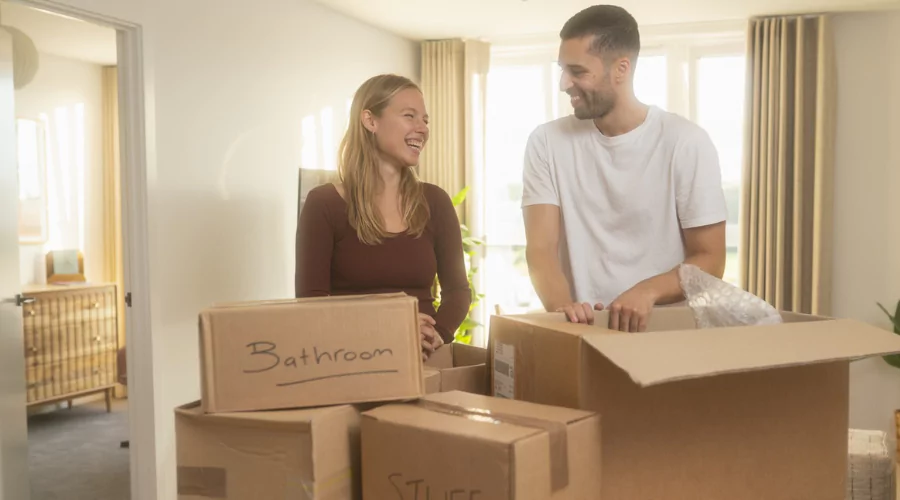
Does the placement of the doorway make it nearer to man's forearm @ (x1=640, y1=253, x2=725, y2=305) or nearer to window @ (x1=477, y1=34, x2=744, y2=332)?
window @ (x1=477, y1=34, x2=744, y2=332)

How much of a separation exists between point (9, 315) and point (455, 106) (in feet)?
11.1

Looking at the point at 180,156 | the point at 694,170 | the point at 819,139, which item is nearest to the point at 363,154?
the point at 694,170

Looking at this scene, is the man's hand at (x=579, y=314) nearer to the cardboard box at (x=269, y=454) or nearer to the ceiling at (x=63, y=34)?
the cardboard box at (x=269, y=454)

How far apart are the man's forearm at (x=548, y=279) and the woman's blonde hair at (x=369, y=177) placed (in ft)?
1.33

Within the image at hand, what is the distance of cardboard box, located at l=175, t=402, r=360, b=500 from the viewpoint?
1.00 m

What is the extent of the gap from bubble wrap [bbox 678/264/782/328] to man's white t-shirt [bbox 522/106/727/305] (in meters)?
0.33

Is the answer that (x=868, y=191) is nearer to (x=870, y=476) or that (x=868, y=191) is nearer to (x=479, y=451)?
(x=870, y=476)

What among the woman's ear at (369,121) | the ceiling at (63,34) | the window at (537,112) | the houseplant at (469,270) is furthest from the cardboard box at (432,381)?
the window at (537,112)

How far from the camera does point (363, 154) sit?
211cm

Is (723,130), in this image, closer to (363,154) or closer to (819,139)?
(819,139)

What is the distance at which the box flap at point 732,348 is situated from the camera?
0.93 meters

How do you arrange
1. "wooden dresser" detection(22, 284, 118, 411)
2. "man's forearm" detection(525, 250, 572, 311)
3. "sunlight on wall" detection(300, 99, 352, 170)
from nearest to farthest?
"man's forearm" detection(525, 250, 572, 311) → "sunlight on wall" detection(300, 99, 352, 170) → "wooden dresser" detection(22, 284, 118, 411)

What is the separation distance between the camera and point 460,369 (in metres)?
1.32

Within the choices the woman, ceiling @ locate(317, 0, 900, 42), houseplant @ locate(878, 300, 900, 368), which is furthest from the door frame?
houseplant @ locate(878, 300, 900, 368)
